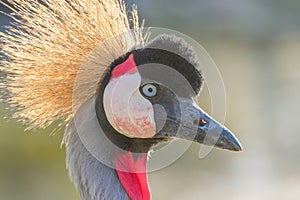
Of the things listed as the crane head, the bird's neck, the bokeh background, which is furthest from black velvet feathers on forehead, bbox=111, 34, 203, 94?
the bokeh background

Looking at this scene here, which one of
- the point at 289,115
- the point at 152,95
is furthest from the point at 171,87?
the point at 289,115

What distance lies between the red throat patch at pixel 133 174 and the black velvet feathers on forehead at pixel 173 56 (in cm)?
27

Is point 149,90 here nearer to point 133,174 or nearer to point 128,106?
point 128,106

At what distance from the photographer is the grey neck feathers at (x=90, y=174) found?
85.2 inches

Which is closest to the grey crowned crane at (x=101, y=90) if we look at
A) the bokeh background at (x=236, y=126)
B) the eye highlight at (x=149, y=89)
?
the eye highlight at (x=149, y=89)

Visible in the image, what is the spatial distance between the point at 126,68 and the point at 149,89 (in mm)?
85

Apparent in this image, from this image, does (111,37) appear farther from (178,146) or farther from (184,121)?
(178,146)

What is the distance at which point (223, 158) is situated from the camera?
17.8ft

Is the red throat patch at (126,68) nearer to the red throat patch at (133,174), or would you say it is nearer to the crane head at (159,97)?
the crane head at (159,97)

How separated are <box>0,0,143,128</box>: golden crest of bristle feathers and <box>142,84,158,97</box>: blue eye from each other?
13 cm

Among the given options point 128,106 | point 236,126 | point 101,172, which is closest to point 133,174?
point 101,172

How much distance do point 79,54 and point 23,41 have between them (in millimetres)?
165

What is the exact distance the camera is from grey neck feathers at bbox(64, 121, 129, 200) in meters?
2.16

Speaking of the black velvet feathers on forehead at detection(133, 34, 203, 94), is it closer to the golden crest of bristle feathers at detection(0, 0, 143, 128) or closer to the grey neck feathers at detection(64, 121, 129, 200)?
the golden crest of bristle feathers at detection(0, 0, 143, 128)
